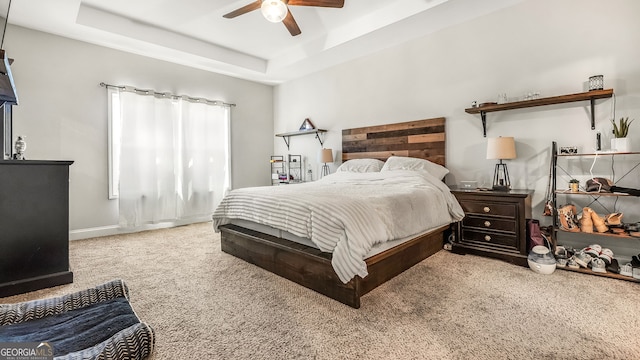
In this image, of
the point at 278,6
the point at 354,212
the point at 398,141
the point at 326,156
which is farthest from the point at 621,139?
the point at 326,156

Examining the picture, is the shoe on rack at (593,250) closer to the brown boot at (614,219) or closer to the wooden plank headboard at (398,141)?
the brown boot at (614,219)

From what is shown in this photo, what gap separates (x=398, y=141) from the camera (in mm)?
4164

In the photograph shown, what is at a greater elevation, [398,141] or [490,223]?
[398,141]

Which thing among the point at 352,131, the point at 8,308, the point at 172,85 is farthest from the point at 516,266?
the point at 172,85

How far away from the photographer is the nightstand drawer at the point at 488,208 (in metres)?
2.83

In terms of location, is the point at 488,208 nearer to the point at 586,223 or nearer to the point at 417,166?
the point at 586,223

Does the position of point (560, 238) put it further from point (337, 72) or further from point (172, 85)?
point (172, 85)

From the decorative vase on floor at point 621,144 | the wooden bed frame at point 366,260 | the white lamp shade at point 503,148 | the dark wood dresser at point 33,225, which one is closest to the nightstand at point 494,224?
the wooden bed frame at point 366,260

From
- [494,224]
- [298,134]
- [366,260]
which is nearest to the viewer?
[366,260]

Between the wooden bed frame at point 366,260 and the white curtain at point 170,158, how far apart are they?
6.36ft

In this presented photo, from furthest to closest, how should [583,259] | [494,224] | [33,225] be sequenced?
[494,224] → [583,259] → [33,225]

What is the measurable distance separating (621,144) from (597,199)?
2.13ft

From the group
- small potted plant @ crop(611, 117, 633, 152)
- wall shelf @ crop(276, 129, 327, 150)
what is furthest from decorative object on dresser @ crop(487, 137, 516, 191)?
wall shelf @ crop(276, 129, 327, 150)

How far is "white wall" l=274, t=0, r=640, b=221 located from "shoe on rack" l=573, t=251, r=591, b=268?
0.61 meters
